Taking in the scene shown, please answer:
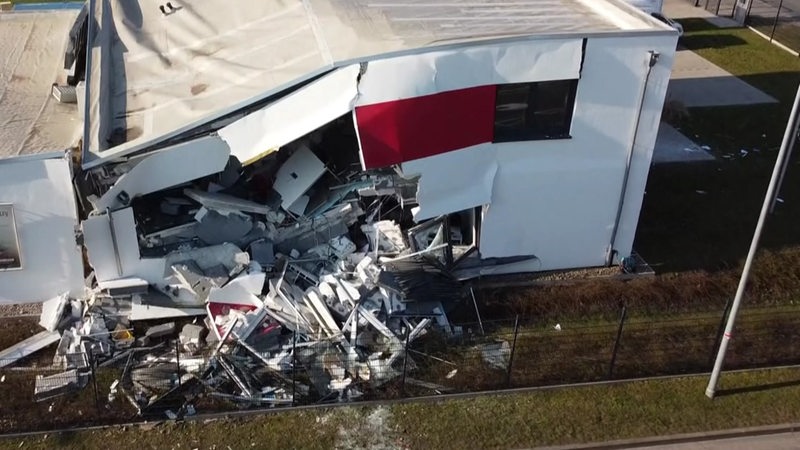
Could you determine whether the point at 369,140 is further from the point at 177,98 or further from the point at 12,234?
the point at 12,234

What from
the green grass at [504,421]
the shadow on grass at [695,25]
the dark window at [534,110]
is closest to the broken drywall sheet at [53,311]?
the green grass at [504,421]

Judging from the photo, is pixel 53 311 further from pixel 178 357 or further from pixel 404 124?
pixel 404 124

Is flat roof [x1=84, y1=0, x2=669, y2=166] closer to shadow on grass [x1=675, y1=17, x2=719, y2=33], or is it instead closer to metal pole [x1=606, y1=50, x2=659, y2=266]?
metal pole [x1=606, y1=50, x2=659, y2=266]

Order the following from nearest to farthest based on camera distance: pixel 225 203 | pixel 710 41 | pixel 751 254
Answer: pixel 751 254 → pixel 225 203 → pixel 710 41

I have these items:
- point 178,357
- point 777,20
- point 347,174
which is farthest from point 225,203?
point 777,20

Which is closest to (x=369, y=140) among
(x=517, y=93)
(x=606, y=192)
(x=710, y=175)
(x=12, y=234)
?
(x=517, y=93)

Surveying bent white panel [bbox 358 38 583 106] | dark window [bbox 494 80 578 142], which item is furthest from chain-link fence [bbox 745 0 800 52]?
bent white panel [bbox 358 38 583 106]
